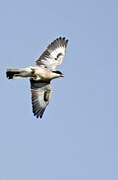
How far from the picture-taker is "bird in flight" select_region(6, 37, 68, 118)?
1942cm

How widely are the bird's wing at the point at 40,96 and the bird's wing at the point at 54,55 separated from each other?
77cm

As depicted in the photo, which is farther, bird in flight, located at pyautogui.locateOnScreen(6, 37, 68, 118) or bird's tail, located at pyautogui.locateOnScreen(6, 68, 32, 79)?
bird in flight, located at pyautogui.locateOnScreen(6, 37, 68, 118)

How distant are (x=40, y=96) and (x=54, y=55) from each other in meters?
1.92

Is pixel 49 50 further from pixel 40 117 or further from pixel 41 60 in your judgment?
pixel 40 117

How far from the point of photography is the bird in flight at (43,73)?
1942cm

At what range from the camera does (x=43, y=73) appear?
19922mm

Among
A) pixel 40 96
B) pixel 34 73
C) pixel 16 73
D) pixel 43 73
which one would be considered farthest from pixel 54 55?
pixel 16 73

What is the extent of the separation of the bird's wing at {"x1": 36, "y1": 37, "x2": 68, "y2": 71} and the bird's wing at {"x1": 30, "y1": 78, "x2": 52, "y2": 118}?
774 millimetres

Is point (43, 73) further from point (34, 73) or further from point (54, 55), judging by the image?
point (54, 55)

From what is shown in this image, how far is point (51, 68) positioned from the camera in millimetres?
21078

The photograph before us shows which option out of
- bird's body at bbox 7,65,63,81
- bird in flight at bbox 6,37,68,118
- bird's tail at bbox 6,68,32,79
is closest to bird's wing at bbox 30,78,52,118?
bird in flight at bbox 6,37,68,118

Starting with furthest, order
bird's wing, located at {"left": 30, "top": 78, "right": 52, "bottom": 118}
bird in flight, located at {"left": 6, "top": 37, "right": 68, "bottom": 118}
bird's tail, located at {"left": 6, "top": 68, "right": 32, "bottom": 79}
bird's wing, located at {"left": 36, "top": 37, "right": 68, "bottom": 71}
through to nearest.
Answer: bird's wing, located at {"left": 36, "top": 37, "right": 68, "bottom": 71} < bird's wing, located at {"left": 30, "top": 78, "right": 52, "bottom": 118} < bird in flight, located at {"left": 6, "top": 37, "right": 68, "bottom": 118} < bird's tail, located at {"left": 6, "top": 68, "right": 32, "bottom": 79}

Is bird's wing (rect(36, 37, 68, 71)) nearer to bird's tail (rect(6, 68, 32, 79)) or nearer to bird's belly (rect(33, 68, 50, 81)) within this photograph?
bird's belly (rect(33, 68, 50, 81))

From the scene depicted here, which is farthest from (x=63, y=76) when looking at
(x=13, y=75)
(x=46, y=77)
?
(x=13, y=75)
